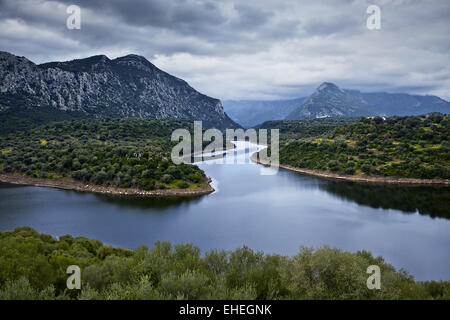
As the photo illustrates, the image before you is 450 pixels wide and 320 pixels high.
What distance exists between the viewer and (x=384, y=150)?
8275 centimetres

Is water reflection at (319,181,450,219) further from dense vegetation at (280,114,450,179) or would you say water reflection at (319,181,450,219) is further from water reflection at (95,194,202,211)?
water reflection at (95,194,202,211)

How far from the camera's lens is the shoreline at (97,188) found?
59844 mm

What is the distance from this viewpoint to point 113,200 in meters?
55.4

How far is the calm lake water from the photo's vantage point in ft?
114

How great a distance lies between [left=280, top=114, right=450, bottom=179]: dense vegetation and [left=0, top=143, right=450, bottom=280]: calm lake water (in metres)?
9.17

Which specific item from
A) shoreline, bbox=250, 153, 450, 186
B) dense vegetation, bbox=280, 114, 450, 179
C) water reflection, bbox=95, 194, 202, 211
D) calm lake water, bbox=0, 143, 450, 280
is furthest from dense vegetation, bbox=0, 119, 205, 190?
dense vegetation, bbox=280, 114, 450, 179

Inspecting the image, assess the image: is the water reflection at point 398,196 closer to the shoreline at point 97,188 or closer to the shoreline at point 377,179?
the shoreline at point 377,179

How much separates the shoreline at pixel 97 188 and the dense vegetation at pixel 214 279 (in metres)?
37.7

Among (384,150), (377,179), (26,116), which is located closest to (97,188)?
(377,179)

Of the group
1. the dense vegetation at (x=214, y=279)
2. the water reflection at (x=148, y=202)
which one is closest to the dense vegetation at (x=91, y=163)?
the water reflection at (x=148, y=202)

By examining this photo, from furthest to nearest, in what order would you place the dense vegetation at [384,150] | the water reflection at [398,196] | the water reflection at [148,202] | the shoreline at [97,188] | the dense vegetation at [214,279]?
the dense vegetation at [384,150], the shoreline at [97,188], the water reflection at [148,202], the water reflection at [398,196], the dense vegetation at [214,279]

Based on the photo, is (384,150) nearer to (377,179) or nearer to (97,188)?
(377,179)

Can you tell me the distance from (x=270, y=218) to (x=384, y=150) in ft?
180
